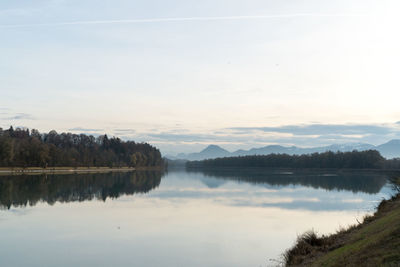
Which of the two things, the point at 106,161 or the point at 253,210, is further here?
the point at 106,161

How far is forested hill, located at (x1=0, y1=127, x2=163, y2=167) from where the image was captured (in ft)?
298

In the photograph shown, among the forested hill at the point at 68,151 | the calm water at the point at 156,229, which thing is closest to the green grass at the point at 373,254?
the calm water at the point at 156,229

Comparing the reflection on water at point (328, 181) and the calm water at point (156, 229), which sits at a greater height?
the calm water at point (156, 229)

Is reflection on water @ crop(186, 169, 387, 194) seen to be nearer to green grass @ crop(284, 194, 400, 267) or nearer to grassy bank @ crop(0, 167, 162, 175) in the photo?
green grass @ crop(284, 194, 400, 267)

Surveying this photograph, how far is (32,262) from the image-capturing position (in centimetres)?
1480

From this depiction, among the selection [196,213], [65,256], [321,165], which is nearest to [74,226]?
[65,256]

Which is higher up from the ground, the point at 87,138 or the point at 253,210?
the point at 87,138

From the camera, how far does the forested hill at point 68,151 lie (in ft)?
298

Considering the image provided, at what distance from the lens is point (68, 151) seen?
387ft

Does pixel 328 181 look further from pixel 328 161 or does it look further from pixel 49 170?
pixel 328 161

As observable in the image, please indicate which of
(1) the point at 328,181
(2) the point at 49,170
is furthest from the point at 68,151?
(1) the point at 328,181

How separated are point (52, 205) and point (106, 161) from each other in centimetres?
10170

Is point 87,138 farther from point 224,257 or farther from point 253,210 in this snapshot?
point 224,257

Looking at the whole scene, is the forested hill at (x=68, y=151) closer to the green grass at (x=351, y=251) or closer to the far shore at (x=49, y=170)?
the far shore at (x=49, y=170)
